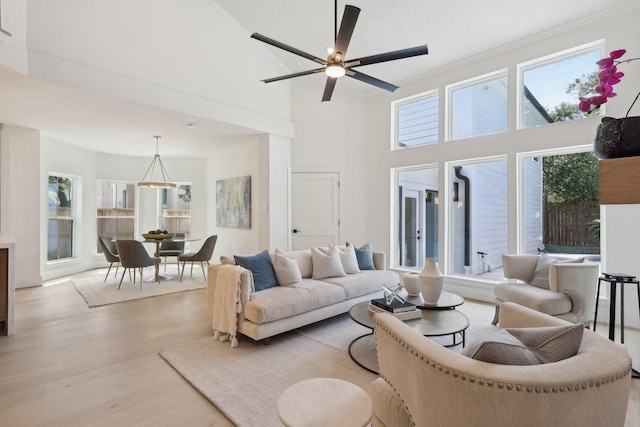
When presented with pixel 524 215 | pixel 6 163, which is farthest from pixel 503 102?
pixel 6 163

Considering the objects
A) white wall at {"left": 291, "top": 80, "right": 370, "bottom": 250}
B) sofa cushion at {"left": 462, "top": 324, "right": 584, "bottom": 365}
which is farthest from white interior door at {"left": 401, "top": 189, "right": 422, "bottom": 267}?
sofa cushion at {"left": 462, "top": 324, "right": 584, "bottom": 365}

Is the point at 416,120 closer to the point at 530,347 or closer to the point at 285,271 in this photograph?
the point at 285,271

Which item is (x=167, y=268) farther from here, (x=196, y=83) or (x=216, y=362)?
(x=216, y=362)

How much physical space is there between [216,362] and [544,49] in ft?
18.3

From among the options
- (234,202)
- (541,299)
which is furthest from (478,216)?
(234,202)

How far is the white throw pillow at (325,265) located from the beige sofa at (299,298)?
0.25 ft

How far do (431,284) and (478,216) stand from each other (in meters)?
2.66

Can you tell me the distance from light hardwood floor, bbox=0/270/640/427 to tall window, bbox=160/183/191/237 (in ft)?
12.7

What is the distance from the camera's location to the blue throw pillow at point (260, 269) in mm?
3617

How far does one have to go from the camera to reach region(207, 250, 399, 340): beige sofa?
3168mm

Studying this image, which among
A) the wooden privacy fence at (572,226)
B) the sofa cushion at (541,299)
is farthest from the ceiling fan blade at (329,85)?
the wooden privacy fence at (572,226)

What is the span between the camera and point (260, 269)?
3.70 metres

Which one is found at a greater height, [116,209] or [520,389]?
[116,209]

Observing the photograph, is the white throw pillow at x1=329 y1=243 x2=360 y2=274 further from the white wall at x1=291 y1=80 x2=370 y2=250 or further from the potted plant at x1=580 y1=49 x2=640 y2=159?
the potted plant at x1=580 y1=49 x2=640 y2=159
